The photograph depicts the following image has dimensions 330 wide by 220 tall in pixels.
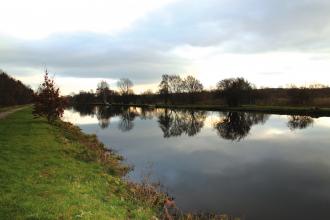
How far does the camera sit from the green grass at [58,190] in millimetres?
10573

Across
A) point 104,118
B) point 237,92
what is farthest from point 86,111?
point 237,92

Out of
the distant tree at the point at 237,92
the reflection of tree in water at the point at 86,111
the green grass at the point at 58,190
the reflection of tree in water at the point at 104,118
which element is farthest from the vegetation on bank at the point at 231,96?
the green grass at the point at 58,190

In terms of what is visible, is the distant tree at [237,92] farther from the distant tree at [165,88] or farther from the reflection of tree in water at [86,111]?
the distant tree at [165,88]

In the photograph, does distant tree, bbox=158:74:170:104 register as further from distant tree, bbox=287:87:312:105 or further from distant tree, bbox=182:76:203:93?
distant tree, bbox=287:87:312:105

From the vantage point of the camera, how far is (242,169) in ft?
76.7

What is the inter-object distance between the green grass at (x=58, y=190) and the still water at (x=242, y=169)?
309 cm

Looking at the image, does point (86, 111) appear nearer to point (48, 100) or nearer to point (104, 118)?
point (104, 118)

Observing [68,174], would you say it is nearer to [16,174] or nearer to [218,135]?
[16,174]

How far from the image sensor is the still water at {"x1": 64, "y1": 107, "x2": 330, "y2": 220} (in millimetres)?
15781

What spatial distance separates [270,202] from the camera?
53.3 feet

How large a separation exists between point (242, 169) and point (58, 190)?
13.6 metres

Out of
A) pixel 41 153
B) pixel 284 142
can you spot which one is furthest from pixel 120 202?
pixel 284 142

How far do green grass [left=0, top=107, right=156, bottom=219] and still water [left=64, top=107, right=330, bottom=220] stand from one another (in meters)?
3.09

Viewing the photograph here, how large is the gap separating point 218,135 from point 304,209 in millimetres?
27075
